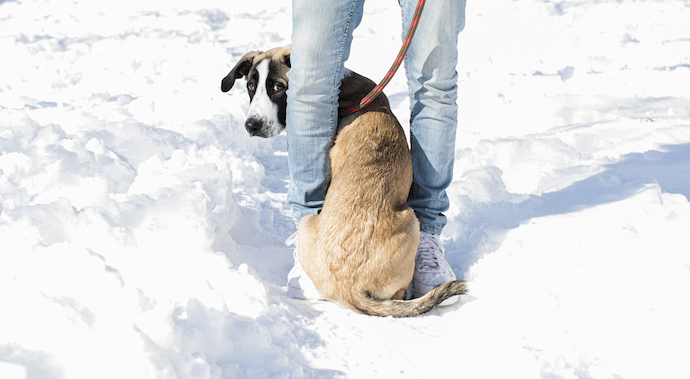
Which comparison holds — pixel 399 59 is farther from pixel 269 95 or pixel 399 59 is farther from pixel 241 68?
pixel 241 68

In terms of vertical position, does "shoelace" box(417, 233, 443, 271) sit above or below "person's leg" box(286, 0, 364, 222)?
below

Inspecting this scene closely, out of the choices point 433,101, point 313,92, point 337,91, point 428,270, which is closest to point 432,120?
point 433,101

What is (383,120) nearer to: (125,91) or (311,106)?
(311,106)

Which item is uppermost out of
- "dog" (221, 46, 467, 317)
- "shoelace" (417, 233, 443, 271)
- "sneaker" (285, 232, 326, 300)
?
"dog" (221, 46, 467, 317)

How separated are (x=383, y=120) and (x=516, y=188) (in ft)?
6.66

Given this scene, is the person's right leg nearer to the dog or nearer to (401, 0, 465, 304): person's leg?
the dog

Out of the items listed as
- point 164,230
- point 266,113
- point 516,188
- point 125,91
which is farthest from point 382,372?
point 125,91

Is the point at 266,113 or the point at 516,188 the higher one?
the point at 266,113

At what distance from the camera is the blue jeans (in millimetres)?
1971

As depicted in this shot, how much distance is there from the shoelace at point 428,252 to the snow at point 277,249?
23 centimetres

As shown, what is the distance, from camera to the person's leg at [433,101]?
2.12 meters

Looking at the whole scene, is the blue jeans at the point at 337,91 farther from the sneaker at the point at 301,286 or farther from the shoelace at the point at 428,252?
the sneaker at the point at 301,286

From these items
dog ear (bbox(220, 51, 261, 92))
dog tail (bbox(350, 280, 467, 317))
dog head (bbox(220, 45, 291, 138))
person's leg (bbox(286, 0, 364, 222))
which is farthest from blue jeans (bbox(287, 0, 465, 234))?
dog ear (bbox(220, 51, 261, 92))

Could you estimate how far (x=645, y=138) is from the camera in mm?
4539
